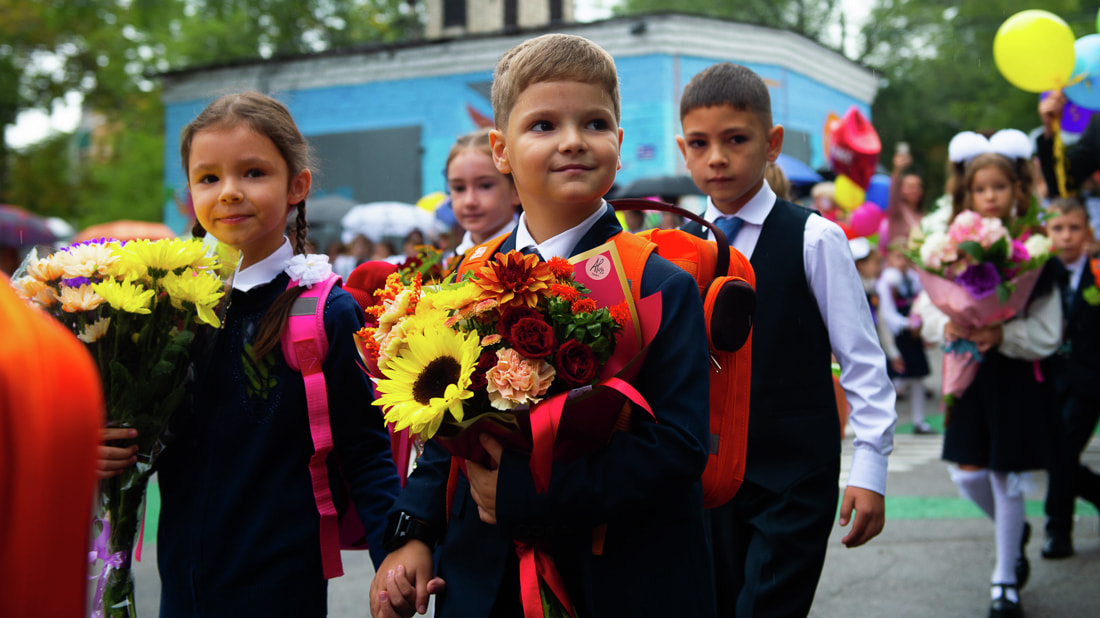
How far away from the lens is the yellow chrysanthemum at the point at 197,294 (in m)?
2.34

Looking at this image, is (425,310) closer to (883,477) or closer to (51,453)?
(51,453)

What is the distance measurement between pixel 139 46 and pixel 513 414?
1065 inches

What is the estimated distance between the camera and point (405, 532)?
80.7 inches

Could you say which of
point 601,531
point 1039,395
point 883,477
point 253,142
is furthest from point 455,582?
point 1039,395

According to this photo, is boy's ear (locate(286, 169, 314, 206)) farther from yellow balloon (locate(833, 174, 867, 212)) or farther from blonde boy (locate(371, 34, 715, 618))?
yellow balloon (locate(833, 174, 867, 212))

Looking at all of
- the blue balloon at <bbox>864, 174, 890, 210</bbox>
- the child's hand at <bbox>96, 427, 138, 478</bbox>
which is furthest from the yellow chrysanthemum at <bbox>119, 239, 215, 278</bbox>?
the blue balloon at <bbox>864, 174, 890, 210</bbox>

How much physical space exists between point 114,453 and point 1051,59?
648 cm

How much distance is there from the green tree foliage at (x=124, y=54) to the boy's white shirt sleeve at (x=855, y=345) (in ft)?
67.5

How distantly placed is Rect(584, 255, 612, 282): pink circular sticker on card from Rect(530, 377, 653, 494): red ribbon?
0.28 m

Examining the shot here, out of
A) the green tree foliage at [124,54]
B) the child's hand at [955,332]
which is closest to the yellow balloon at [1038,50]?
the child's hand at [955,332]

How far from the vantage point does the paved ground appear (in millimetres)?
5035

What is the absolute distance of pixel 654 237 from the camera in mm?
2371

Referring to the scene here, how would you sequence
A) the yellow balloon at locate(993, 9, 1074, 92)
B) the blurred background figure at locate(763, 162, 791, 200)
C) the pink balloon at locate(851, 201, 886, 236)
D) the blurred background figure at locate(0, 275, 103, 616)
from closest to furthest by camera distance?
the blurred background figure at locate(0, 275, 103, 616)
the blurred background figure at locate(763, 162, 791, 200)
the yellow balloon at locate(993, 9, 1074, 92)
the pink balloon at locate(851, 201, 886, 236)

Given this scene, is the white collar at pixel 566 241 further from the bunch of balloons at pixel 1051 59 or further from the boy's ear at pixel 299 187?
the bunch of balloons at pixel 1051 59
